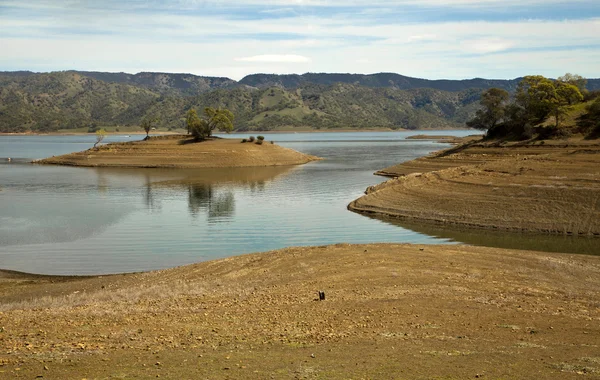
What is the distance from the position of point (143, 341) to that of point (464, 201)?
1588 inches

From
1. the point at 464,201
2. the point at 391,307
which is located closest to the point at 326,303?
the point at 391,307

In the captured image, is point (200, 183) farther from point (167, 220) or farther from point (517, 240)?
point (517, 240)

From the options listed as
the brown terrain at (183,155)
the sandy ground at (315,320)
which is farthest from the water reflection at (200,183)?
the sandy ground at (315,320)

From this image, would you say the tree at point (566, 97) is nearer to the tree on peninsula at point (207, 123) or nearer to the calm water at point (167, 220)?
the calm water at point (167, 220)

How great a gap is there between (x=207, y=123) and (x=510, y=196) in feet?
313

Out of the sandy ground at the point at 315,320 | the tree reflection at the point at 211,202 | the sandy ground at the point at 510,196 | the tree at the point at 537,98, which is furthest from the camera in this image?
the tree at the point at 537,98

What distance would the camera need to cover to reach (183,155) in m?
121

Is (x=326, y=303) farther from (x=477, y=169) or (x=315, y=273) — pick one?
(x=477, y=169)

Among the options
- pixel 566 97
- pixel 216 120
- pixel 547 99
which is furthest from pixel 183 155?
pixel 566 97

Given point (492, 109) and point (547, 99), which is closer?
point (547, 99)

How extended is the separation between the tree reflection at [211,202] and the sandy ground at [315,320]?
24.3m

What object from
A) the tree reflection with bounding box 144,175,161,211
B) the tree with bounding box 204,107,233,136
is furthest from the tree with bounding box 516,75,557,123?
the tree with bounding box 204,107,233,136

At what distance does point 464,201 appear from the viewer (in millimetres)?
51375

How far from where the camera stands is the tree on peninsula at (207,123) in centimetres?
13288
